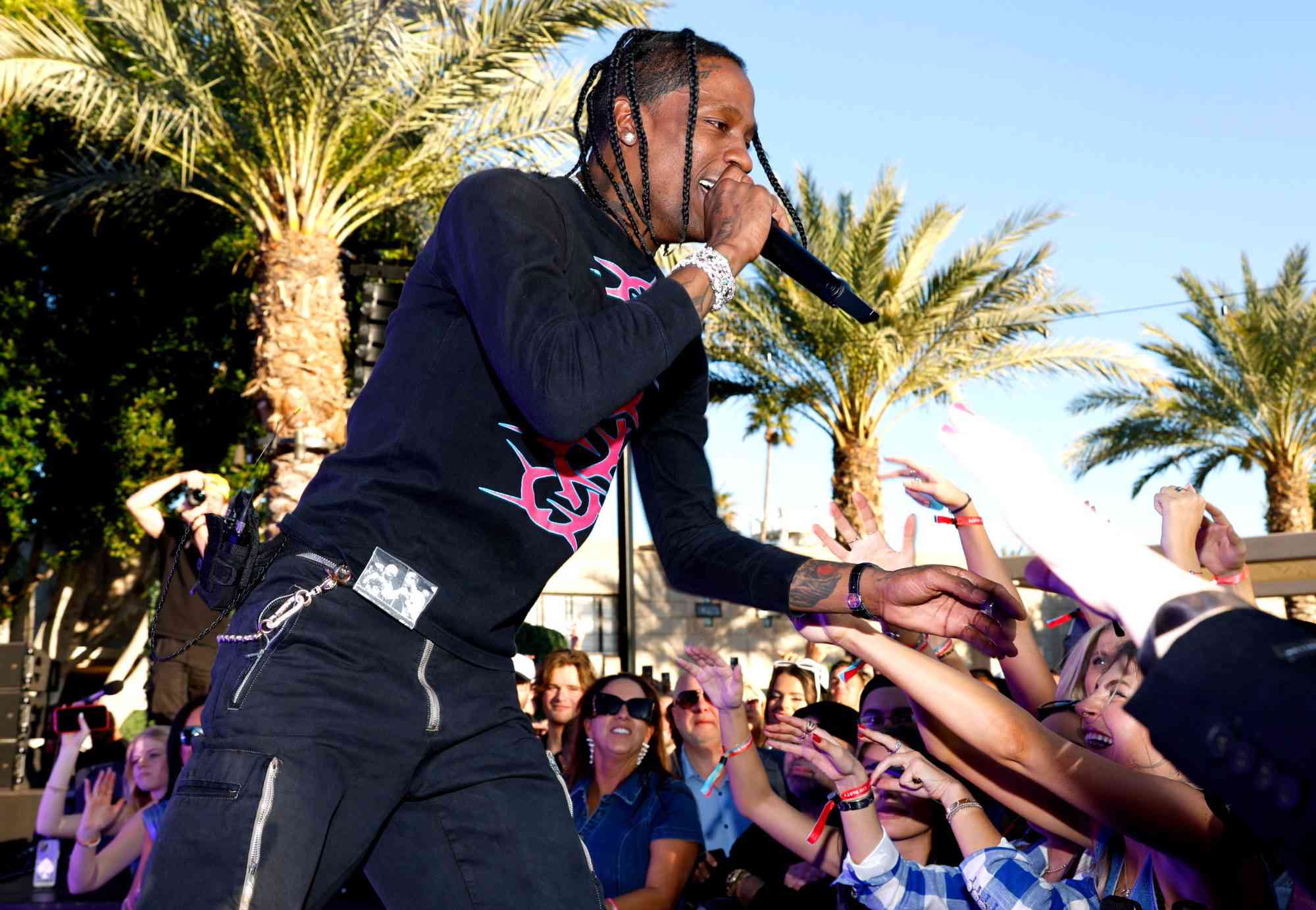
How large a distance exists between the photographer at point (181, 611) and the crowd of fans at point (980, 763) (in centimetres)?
78

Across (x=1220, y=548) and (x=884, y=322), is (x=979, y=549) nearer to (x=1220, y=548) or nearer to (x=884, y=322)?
(x=1220, y=548)

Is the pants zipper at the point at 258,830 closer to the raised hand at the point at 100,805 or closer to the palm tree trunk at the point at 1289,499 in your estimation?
the raised hand at the point at 100,805

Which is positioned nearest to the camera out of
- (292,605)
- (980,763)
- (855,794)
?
(292,605)

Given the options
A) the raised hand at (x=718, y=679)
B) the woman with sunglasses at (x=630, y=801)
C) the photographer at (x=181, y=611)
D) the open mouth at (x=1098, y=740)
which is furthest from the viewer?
the photographer at (x=181, y=611)

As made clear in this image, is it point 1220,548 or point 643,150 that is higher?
point 643,150

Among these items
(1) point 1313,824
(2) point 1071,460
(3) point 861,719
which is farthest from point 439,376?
(2) point 1071,460

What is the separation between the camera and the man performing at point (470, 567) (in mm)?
1812

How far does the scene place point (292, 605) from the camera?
1.92m

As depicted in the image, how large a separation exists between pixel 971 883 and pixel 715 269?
2049 millimetres

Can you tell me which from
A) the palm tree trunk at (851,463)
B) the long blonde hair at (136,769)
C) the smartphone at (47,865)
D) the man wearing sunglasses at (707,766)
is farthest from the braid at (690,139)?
the palm tree trunk at (851,463)

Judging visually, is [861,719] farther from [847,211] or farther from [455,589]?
[847,211]

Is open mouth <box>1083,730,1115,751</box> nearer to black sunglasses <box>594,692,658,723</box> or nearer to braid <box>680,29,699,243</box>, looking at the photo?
braid <box>680,29,699,243</box>

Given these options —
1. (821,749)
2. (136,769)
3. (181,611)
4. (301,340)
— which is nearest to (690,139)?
(821,749)

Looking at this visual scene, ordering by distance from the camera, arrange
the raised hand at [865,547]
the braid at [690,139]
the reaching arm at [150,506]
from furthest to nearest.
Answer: the reaching arm at [150,506] → the raised hand at [865,547] → the braid at [690,139]
